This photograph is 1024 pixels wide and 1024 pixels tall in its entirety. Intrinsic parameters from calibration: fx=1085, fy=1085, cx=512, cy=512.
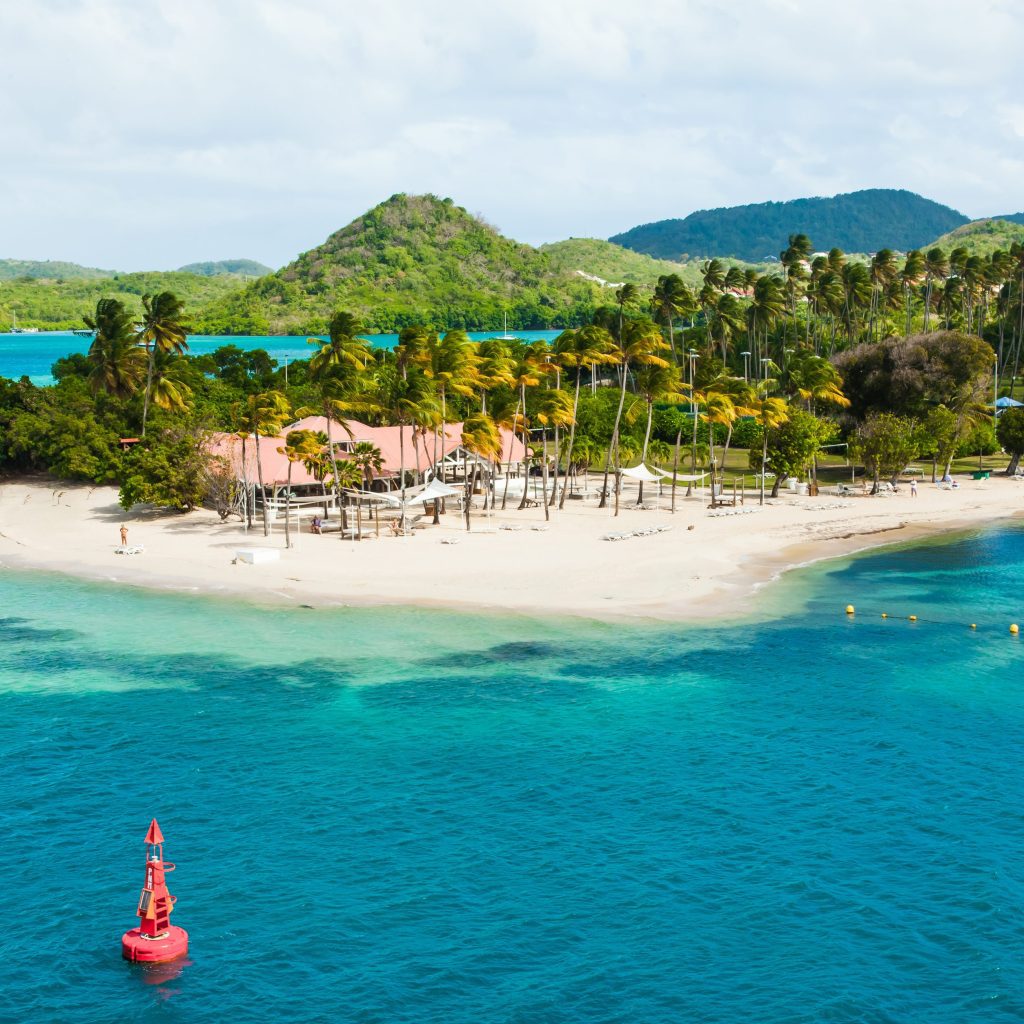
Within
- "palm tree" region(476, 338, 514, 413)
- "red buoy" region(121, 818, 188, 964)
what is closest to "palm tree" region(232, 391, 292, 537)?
"palm tree" region(476, 338, 514, 413)

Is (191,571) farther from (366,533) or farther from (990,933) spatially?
(990,933)

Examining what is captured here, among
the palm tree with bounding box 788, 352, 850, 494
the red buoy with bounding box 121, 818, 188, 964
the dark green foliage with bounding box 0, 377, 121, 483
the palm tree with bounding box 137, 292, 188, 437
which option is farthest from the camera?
the palm tree with bounding box 788, 352, 850, 494

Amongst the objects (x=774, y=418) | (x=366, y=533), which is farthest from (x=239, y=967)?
(x=774, y=418)

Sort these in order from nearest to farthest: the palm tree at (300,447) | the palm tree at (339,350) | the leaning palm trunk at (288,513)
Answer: the leaning palm trunk at (288,513)
the palm tree at (300,447)
the palm tree at (339,350)

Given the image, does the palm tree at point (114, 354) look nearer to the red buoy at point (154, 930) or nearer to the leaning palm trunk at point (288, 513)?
the leaning palm trunk at point (288, 513)

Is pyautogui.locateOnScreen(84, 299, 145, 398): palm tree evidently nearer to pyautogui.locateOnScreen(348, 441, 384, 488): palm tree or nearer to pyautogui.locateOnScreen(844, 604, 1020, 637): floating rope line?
pyautogui.locateOnScreen(348, 441, 384, 488): palm tree

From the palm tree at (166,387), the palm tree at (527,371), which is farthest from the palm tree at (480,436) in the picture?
the palm tree at (166,387)
